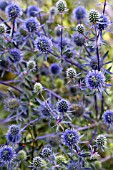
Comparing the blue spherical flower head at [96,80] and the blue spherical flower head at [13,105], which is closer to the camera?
the blue spherical flower head at [96,80]

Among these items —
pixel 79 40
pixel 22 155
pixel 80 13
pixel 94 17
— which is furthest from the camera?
pixel 80 13

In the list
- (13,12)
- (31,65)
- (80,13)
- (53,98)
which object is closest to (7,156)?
(31,65)

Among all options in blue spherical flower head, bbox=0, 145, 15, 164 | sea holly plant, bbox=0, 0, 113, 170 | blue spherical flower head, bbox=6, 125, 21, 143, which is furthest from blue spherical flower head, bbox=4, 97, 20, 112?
blue spherical flower head, bbox=0, 145, 15, 164

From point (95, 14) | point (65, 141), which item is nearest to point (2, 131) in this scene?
point (65, 141)

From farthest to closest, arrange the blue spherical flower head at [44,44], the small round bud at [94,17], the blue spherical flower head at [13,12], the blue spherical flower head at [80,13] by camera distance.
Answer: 1. the blue spherical flower head at [80,13]
2. the blue spherical flower head at [13,12]
3. the blue spherical flower head at [44,44]
4. the small round bud at [94,17]

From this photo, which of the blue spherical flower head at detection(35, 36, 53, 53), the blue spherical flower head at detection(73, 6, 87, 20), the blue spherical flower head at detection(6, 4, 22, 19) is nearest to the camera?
the blue spherical flower head at detection(35, 36, 53, 53)

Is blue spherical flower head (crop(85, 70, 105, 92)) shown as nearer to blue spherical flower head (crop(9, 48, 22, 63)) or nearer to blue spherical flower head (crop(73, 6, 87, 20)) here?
blue spherical flower head (crop(9, 48, 22, 63))

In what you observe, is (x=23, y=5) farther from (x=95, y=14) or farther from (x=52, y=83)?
(x=95, y=14)

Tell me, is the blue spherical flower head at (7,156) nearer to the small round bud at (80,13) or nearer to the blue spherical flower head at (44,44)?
the blue spherical flower head at (44,44)

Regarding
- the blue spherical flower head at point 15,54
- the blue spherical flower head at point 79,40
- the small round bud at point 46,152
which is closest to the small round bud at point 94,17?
the blue spherical flower head at point 79,40

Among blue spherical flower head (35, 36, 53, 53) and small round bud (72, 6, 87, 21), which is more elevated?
small round bud (72, 6, 87, 21)

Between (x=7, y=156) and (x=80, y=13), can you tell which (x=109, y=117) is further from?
(x=80, y=13)

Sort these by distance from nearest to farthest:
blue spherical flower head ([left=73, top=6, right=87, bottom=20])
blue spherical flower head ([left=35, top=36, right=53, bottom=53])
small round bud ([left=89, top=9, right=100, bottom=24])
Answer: small round bud ([left=89, top=9, right=100, bottom=24])
blue spherical flower head ([left=35, top=36, right=53, bottom=53])
blue spherical flower head ([left=73, top=6, right=87, bottom=20])
